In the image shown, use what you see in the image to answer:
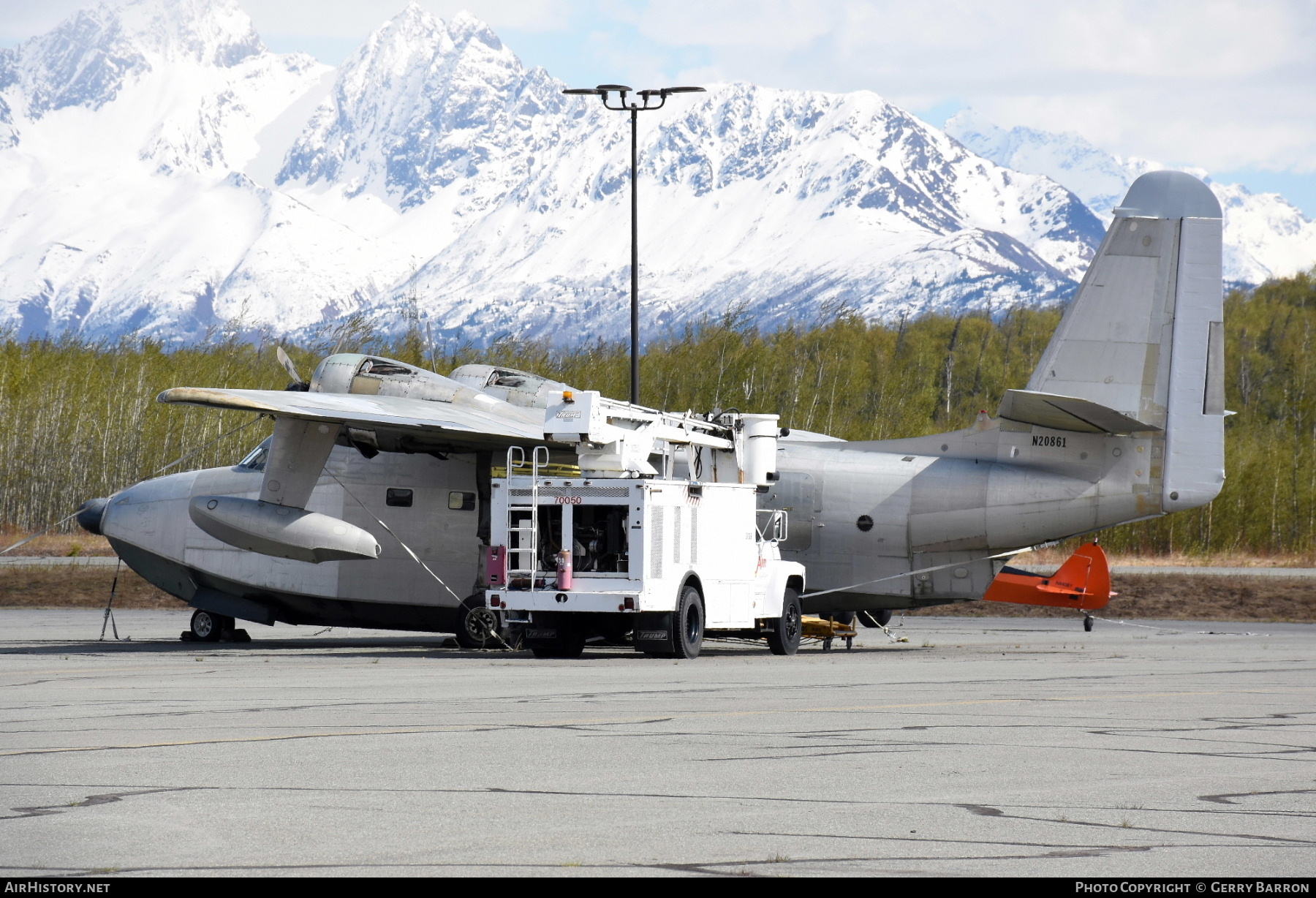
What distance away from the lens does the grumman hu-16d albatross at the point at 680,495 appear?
64.8ft

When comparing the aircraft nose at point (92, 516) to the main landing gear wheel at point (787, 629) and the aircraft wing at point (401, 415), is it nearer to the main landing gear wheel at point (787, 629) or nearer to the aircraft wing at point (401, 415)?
the aircraft wing at point (401, 415)

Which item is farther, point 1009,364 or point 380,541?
point 1009,364

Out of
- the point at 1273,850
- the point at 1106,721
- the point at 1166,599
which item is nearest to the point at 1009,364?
the point at 1166,599

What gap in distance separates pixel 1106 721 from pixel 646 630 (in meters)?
8.38

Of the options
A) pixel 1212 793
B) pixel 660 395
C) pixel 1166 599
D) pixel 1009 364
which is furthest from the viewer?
pixel 1009 364

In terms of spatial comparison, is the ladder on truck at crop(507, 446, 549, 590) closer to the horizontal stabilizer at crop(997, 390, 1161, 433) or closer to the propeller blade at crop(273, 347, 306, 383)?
the propeller blade at crop(273, 347, 306, 383)

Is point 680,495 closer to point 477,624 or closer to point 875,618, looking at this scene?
point 477,624

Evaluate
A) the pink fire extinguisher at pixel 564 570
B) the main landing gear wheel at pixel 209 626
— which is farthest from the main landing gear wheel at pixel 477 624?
the main landing gear wheel at pixel 209 626

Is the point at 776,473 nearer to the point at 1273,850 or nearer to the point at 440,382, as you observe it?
the point at 440,382

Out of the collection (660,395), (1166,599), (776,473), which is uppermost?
(660,395)

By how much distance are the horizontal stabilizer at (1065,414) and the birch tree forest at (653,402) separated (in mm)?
24693

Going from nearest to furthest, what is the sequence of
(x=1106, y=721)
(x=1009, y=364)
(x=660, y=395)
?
(x=1106, y=721), (x=660, y=395), (x=1009, y=364)

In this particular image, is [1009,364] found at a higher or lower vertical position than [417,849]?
higher

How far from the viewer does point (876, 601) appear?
22.9m
